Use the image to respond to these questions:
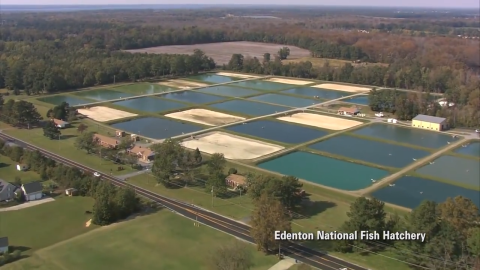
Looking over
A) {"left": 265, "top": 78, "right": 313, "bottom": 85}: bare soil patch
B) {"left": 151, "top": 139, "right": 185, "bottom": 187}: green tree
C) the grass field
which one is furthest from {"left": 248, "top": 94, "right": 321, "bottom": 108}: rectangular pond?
{"left": 151, "top": 139, "right": 185, "bottom": 187}: green tree

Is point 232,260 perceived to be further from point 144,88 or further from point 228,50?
point 228,50

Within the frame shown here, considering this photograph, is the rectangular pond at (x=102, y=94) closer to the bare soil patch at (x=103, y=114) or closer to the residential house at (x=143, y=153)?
the bare soil patch at (x=103, y=114)

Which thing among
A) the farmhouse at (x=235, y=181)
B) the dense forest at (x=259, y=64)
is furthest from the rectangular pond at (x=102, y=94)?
the farmhouse at (x=235, y=181)

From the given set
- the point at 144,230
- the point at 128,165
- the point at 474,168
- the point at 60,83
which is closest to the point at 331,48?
the point at 60,83

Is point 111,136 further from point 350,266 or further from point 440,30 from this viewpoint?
point 440,30

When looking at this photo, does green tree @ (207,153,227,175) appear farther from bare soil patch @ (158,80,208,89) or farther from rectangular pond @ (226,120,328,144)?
bare soil patch @ (158,80,208,89)

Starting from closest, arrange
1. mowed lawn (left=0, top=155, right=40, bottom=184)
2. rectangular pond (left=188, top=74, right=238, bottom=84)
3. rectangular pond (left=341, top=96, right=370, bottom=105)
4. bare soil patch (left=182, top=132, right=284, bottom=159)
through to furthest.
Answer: mowed lawn (left=0, top=155, right=40, bottom=184)
bare soil patch (left=182, top=132, right=284, bottom=159)
rectangular pond (left=341, top=96, right=370, bottom=105)
rectangular pond (left=188, top=74, right=238, bottom=84)

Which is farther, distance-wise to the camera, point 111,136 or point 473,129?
point 473,129
